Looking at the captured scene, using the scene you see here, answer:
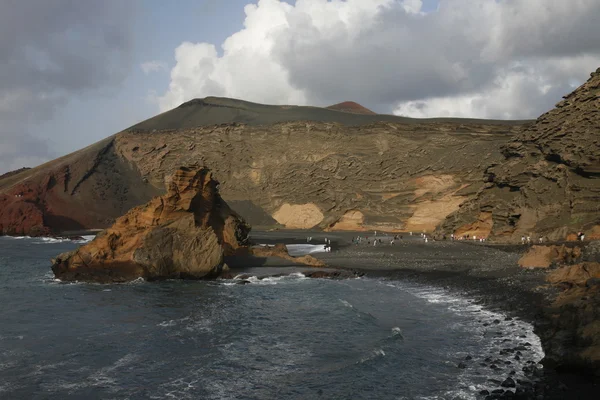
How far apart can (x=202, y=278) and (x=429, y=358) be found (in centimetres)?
1901

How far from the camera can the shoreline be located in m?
13.3

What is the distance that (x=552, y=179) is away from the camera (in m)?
46.0

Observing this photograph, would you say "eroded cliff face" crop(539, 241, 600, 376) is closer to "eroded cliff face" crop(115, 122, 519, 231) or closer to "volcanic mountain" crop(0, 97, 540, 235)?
"volcanic mountain" crop(0, 97, 540, 235)

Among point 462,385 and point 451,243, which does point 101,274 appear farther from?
point 451,243

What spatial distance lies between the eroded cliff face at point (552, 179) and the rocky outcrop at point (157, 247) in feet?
95.1

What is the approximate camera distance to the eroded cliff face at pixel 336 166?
73.1 metres

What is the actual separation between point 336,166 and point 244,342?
64525mm

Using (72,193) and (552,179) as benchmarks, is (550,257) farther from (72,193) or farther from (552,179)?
(72,193)

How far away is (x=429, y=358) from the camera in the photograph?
16.1 meters

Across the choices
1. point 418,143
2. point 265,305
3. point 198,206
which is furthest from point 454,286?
point 418,143

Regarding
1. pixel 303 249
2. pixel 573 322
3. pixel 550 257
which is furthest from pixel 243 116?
pixel 573 322

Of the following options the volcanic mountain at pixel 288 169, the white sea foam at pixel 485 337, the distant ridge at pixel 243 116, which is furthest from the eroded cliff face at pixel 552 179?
the distant ridge at pixel 243 116

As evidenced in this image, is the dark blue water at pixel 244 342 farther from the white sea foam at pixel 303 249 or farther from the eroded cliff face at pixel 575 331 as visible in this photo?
the white sea foam at pixel 303 249

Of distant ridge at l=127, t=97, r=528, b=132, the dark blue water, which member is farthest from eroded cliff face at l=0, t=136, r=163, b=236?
the dark blue water
